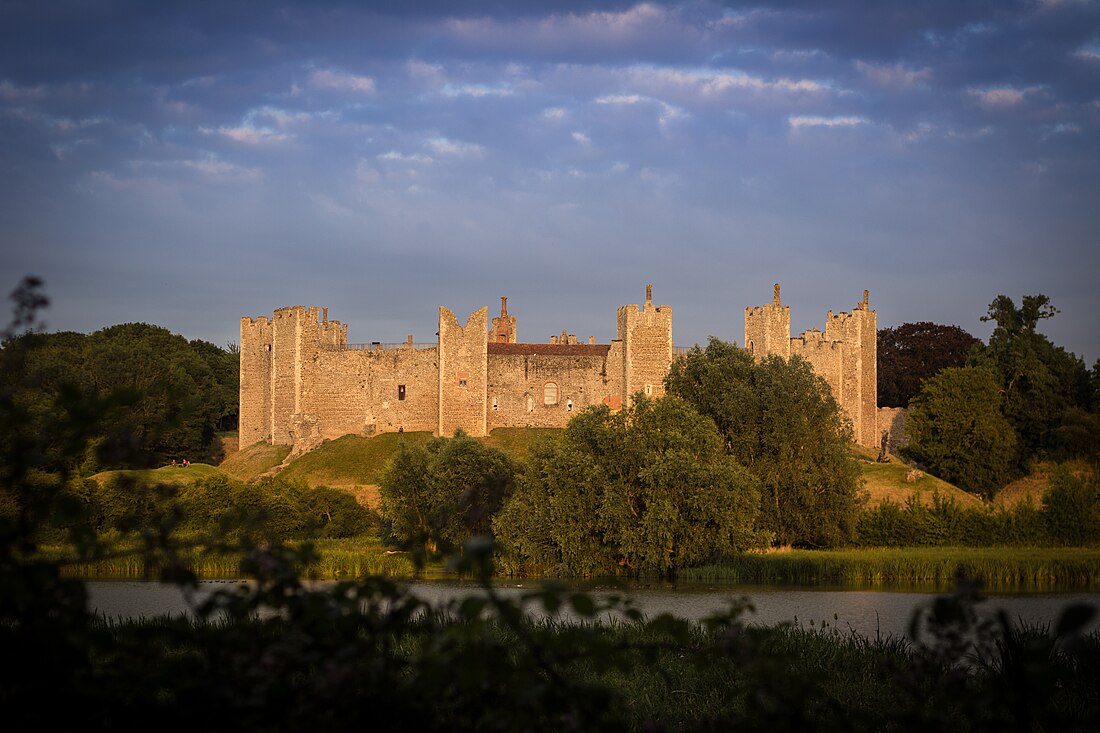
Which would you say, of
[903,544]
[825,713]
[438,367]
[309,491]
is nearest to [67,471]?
[825,713]

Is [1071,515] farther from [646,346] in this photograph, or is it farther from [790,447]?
[646,346]

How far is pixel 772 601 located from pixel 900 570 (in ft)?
21.9

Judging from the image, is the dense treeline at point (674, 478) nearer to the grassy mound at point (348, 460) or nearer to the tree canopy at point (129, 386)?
the tree canopy at point (129, 386)

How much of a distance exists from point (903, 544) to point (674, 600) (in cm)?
1318

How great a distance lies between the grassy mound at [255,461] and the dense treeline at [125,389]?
2.71 metres

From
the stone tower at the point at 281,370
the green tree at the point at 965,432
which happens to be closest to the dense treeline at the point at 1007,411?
the green tree at the point at 965,432

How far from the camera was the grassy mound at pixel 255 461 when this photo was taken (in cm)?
4981

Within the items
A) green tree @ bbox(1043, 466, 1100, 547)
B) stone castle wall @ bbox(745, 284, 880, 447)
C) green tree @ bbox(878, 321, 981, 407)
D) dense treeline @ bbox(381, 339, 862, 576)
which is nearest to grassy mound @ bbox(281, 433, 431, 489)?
dense treeline @ bbox(381, 339, 862, 576)

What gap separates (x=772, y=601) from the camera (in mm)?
21766

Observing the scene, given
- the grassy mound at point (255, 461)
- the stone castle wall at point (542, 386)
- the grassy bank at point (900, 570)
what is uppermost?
the stone castle wall at point (542, 386)

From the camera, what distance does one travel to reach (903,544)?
3234cm

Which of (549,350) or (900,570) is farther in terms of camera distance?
(549,350)

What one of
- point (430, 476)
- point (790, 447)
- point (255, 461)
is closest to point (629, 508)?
point (790, 447)

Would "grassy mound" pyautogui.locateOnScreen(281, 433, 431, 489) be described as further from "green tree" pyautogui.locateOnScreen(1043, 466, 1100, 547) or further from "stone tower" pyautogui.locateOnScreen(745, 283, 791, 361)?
"green tree" pyautogui.locateOnScreen(1043, 466, 1100, 547)
